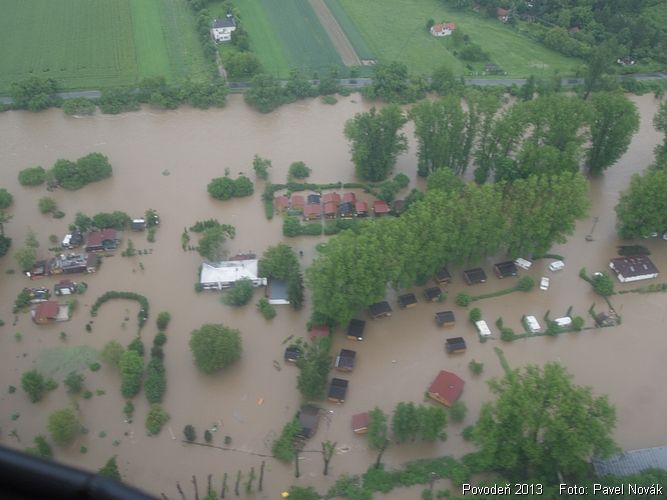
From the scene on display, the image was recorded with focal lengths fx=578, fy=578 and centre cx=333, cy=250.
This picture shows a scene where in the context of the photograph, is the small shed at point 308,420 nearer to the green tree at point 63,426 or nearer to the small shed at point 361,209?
the green tree at point 63,426

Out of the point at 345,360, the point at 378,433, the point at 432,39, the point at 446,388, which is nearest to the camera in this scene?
the point at 378,433

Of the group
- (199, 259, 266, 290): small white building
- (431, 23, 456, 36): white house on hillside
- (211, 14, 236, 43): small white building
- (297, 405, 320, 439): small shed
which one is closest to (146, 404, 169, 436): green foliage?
(297, 405, 320, 439): small shed

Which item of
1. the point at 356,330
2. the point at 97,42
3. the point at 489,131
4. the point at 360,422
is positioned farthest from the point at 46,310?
the point at 97,42

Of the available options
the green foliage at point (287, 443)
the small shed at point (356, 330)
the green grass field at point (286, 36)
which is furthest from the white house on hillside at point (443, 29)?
the green foliage at point (287, 443)

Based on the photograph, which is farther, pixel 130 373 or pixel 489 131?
pixel 489 131

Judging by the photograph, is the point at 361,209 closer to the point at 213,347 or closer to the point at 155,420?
the point at 213,347

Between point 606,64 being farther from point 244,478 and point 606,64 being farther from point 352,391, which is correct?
point 244,478
